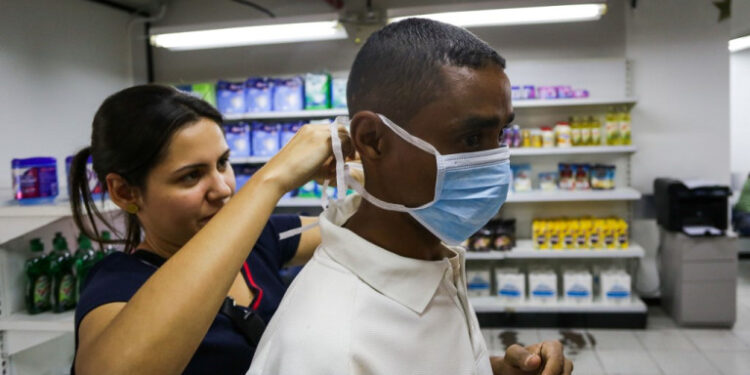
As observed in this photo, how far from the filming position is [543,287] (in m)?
4.51

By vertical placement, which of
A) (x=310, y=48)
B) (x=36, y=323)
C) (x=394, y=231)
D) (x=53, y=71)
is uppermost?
(x=310, y=48)

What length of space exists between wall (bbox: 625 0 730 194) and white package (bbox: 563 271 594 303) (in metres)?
1.28

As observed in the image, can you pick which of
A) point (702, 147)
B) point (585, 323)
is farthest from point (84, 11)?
point (702, 147)

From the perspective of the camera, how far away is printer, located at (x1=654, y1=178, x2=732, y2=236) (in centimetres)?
428

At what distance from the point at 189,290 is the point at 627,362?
3825 mm

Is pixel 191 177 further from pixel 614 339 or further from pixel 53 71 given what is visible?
pixel 614 339

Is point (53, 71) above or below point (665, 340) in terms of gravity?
above

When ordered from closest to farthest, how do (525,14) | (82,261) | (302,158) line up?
(302,158) → (82,261) → (525,14)

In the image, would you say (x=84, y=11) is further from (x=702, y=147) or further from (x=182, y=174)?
(x=702, y=147)

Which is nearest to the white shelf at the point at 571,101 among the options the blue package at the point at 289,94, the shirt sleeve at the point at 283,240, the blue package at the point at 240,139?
the blue package at the point at 289,94

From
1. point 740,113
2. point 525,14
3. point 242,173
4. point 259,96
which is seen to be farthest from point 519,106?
point 740,113

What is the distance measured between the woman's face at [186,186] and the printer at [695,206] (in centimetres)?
424

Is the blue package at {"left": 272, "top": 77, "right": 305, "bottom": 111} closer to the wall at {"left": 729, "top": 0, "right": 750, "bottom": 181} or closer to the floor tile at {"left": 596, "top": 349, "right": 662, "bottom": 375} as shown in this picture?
the floor tile at {"left": 596, "top": 349, "right": 662, "bottom": 375}

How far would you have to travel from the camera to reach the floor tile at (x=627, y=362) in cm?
369
